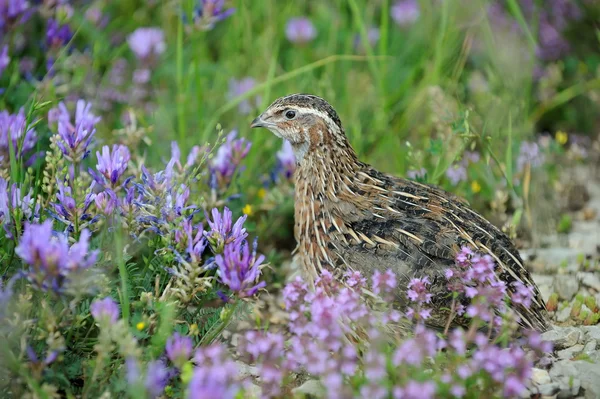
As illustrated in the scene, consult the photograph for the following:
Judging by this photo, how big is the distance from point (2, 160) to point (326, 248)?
1835mm

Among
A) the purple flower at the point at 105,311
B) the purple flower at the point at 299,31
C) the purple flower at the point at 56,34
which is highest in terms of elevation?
the purple flower at the point at 299,31

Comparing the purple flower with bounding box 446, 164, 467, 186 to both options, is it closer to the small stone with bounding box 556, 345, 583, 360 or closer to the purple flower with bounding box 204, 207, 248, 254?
the small stone with bounding box 556, 345, 583, 360

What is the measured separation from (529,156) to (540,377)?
2.39 meters

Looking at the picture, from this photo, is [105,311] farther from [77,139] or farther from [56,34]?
[56,34]

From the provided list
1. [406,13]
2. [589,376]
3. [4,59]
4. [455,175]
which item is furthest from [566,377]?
[406,13]

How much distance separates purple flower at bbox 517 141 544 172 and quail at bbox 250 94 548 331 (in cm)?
141

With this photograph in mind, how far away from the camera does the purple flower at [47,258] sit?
3020 mm

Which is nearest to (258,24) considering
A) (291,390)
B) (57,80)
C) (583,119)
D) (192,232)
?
(57,80)

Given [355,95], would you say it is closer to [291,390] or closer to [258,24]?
[258,24]

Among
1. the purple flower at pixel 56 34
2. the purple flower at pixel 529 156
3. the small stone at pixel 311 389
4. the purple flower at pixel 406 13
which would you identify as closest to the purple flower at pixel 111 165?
the small stone at pixel 311 389

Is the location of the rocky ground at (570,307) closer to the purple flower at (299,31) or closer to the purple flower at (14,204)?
the purple flower at (14,204)

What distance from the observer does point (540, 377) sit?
351 centimetres

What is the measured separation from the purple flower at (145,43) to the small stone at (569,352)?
4.03 meters

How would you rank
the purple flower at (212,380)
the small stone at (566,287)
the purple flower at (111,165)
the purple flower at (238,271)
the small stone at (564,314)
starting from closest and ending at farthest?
the purple flower at (212,380) → the purple flower at (238,271) → the purple flower at (111,165) → the small stone at (564,314) → the small stone at (566,287)
